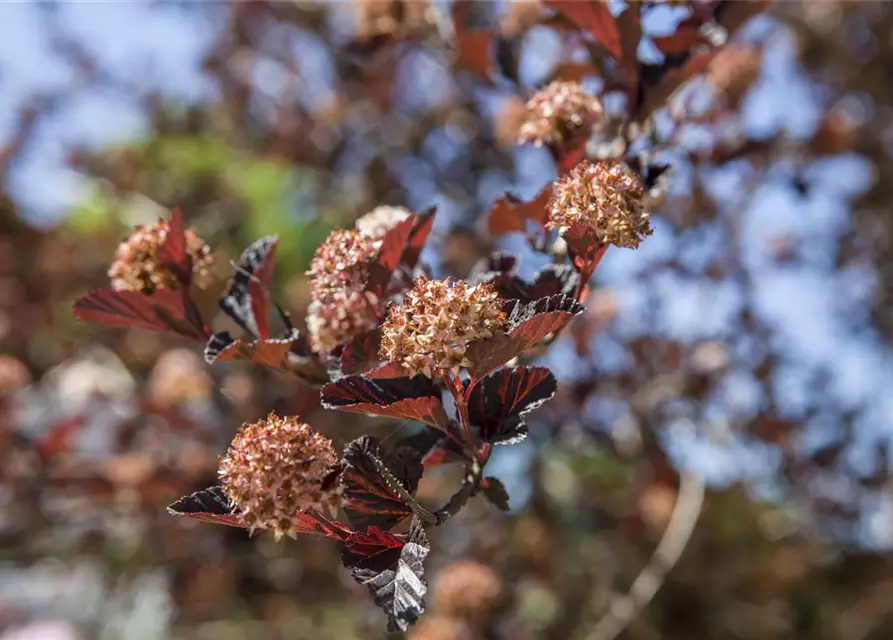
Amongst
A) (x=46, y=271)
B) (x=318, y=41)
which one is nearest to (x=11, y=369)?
(x=46, y=271)

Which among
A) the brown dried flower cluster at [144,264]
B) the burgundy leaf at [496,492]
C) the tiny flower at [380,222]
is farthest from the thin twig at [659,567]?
the brown dried flower cluster at [144,264]

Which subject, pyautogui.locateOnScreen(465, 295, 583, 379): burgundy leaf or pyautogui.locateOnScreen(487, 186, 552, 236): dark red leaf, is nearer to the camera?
pyautogui.locateOnScreen(465, 295, 583, 379): burgundy leaf

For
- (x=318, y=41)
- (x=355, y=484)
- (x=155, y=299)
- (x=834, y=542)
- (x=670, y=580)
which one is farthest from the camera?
(x=318, y=41)

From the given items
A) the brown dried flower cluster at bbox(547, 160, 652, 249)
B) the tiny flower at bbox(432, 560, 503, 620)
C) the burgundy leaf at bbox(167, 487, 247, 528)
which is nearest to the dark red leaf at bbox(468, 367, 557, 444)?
the brown dried flower cluster at bbox(547, 160, 652, 249)

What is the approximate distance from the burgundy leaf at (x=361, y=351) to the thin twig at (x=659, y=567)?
1640mm

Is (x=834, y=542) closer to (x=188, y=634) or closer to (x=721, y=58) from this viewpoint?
(x=721, y=58)

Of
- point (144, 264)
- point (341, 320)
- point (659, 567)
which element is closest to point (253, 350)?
point (341, 320)

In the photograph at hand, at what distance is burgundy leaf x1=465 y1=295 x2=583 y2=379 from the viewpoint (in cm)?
70

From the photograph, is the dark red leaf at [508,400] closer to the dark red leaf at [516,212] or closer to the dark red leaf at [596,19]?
the dark red leaf at [516,212]

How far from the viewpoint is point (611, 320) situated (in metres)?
3.03

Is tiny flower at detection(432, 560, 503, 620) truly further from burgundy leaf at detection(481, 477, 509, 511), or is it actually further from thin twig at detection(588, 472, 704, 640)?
burgundy leaf at detection(481, 477, 509, 511)

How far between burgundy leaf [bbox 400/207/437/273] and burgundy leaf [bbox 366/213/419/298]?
0.08m

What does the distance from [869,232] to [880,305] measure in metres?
0.36

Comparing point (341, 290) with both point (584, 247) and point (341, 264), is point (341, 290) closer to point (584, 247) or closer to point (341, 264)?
point (341, 264)
